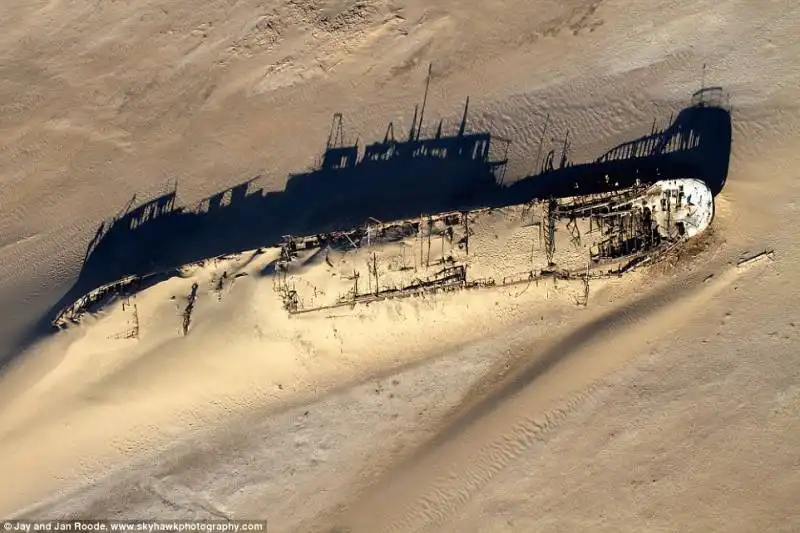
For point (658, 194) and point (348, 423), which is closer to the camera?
point (658, 194)

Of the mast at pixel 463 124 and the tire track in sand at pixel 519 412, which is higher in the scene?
the mast at pixel 463 124

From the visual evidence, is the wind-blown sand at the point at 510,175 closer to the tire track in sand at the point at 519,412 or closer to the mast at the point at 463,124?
the tire track in sand at the point at 519,412

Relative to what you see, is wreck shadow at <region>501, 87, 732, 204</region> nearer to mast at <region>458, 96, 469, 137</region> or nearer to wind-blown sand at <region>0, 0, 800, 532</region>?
wind-blown sand at <region>0, 0, 800, 532</region>

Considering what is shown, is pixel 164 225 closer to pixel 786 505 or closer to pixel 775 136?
pixel 775 136

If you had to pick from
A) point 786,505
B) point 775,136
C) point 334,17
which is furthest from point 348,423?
point 775,136

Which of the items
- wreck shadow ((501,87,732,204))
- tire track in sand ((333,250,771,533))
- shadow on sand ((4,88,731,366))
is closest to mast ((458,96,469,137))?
shadow on sand ((4,88,731,366))

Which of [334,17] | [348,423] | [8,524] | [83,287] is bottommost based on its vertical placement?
[8,524]

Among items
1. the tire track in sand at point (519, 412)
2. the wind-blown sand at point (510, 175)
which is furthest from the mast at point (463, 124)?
the tire track in sand at point (519, 412)
